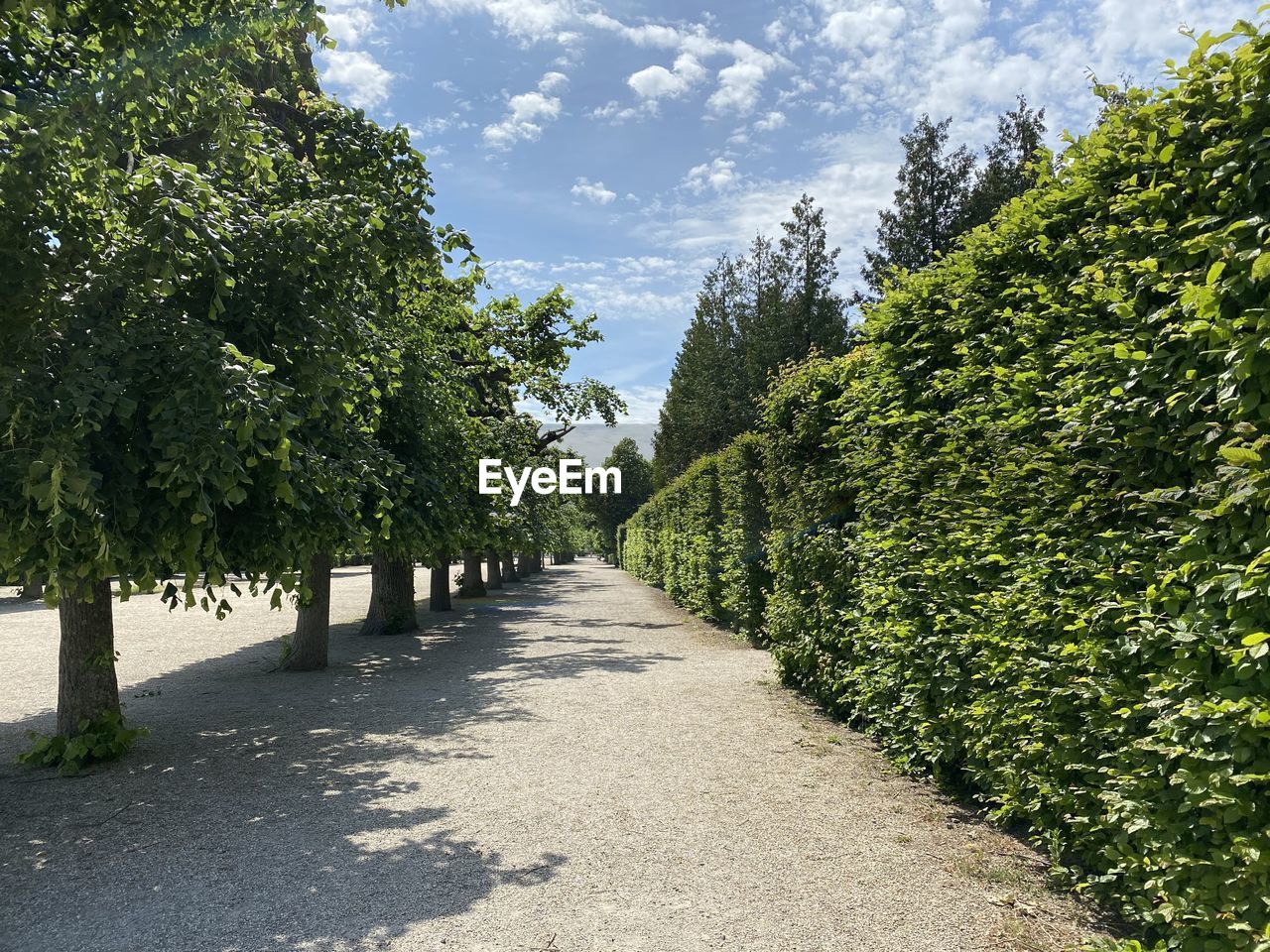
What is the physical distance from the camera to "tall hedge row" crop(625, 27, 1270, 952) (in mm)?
2660

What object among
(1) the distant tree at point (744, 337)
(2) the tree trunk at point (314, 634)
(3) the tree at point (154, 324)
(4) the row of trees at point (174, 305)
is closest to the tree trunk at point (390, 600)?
(2) the tree trunk at point (314, 634)

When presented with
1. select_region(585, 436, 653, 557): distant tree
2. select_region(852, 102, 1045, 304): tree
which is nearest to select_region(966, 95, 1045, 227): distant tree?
select_region(852, 102, 1045, 304): tree

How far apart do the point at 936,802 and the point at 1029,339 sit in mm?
3106

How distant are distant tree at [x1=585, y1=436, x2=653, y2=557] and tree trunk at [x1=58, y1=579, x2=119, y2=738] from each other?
60.7 m

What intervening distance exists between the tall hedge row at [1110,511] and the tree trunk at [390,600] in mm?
11448

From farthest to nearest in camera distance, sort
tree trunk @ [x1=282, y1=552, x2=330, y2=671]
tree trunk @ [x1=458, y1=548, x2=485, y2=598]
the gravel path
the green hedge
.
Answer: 1. tree trunk @ [x1=458, y1=548, x2=485, y2=598]
2. the green hedge
3. tree trunk @ [x1=282, y1=552, x2=330, y2=671]
4. the gravel path

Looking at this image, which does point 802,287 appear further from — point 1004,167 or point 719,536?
point 719,536

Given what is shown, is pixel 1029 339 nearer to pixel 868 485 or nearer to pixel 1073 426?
pixel 1073 426

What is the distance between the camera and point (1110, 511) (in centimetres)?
345

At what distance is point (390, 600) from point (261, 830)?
1075cm

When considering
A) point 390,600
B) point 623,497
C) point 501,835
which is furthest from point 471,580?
point 623,497

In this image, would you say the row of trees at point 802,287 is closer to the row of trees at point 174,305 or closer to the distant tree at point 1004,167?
the distant tree at point 1004,167

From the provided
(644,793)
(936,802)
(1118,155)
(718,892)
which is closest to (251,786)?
(644,793)

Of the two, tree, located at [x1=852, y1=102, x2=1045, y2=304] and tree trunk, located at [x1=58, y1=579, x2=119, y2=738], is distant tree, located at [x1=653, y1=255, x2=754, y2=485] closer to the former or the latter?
tree, located at [x1=852, y1=102, x2=1045, y2=304]
